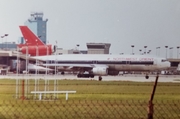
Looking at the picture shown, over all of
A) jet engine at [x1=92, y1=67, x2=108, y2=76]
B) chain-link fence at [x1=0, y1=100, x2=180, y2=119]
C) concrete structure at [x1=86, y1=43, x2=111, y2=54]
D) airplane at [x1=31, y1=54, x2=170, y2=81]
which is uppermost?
concrete structure at [x1=86, y1=43, x2=111, y2=54]

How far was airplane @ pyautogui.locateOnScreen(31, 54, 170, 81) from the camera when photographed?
3744 centimetres

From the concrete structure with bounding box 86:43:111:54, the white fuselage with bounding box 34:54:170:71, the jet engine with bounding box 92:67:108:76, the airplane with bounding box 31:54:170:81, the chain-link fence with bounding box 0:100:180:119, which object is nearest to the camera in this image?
the chain-link fence with bounding box 0:100:180:119

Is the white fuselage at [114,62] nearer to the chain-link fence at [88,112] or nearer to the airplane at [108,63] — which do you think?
the airplane at [108,63]

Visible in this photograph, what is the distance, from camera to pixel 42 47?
39469 mm

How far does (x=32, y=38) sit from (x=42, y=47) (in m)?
3.31

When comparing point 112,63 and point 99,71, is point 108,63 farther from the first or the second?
point 99,71

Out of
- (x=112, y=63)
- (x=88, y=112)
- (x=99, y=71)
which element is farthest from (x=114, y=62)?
(x=88, y=112)

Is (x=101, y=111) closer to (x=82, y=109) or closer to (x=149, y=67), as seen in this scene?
(x=82, y=109)

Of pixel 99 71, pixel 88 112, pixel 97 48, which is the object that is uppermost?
pixel 97 48

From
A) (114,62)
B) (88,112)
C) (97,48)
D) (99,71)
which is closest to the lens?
(88,112)

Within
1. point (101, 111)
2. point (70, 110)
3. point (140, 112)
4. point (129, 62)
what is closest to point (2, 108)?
point (70, 110)

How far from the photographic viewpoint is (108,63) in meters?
38.6

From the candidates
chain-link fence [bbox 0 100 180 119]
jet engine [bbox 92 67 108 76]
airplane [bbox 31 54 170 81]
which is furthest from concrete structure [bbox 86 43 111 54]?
chain-link fence [bbox 0 100 180 119]

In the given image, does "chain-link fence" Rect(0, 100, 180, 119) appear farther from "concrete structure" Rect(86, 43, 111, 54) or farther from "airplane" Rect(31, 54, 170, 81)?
"concrete structure" Rect(86, 43, 111, 54)
